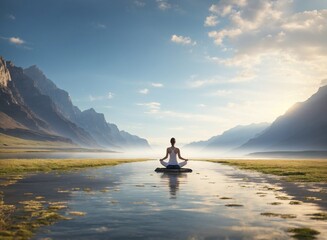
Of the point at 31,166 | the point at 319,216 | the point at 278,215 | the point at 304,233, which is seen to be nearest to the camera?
the point at 304,233

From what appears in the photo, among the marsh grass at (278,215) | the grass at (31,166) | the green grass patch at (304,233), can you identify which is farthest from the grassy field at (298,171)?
the grass at (31,166)

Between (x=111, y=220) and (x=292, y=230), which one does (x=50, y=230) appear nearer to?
(x=111, y=220)

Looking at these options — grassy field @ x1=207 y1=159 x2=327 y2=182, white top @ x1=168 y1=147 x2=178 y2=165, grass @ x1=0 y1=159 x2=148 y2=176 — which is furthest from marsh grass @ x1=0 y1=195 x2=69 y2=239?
grassy field @ x1=207 y1=159 x2=327 y2=182

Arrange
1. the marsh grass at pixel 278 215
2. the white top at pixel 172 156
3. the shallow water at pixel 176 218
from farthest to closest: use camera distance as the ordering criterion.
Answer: the white top at pixel 172 156 < the marsh grass at pixel 278 215 < the shallow water at pixel 176 218

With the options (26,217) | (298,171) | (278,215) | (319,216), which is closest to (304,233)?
(278,215)

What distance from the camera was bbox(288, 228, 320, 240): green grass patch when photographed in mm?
11984

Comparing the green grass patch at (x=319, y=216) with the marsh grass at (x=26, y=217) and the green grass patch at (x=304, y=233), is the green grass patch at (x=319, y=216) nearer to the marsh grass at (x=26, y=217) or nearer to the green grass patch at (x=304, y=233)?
the green grass patch at (x=304, y=233)

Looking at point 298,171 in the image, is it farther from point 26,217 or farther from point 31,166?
point 26,217

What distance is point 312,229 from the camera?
13.2m

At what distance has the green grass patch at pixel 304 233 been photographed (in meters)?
12.0

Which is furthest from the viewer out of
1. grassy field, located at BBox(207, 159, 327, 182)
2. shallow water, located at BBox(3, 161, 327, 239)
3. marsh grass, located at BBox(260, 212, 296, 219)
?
grassy field, located at BBox(207, 159, 327, 182)

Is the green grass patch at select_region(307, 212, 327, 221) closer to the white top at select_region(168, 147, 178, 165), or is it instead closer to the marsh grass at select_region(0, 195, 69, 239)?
the marsh grass at select_region(0, 195, 69, 239)

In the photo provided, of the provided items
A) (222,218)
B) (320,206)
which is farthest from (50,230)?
(320,206)

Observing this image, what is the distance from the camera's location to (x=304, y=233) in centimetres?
1252
